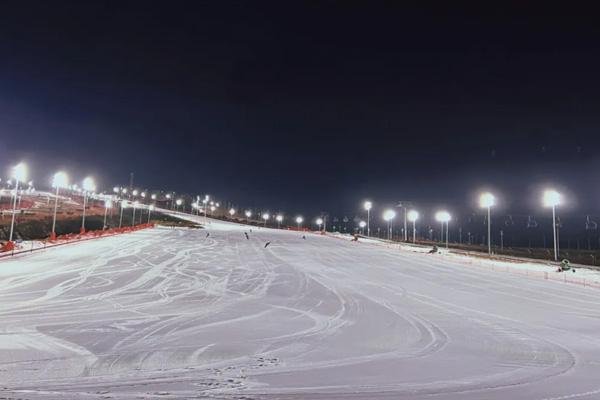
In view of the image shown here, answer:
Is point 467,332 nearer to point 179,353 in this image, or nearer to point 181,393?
point 179,353

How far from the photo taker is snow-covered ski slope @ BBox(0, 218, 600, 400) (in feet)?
21.7

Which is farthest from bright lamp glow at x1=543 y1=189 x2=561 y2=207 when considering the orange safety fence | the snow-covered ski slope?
the orange safety fence

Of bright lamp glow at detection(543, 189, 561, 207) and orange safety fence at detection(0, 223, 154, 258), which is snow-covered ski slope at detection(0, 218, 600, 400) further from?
bright lamp glow at detection(543, 189, 561, 207)

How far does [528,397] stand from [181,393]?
4866mm

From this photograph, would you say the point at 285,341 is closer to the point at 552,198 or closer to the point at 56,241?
the point at 56,241

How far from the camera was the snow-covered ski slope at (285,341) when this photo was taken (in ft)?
21.7

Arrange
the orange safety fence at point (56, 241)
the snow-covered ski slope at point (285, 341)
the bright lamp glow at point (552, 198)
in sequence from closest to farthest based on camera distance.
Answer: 1. the snow-covered ski slope at point (285, 341)
2. the orange safety fence at point (56, 241)
3. the bright lamp glow at point (552, 198)

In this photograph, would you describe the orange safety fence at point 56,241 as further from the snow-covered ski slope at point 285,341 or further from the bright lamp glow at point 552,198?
the bright lamp glow at point 552,198

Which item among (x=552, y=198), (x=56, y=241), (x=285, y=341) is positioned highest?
(x=552, y=198)

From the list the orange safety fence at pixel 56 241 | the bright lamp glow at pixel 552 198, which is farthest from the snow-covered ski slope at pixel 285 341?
the bright lamp glow at pixel 552 198

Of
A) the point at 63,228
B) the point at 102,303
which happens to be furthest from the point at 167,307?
the point at 63,228

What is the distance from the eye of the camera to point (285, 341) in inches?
378

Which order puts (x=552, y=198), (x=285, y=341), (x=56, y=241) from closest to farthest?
1. (x=285, y=341)
2. (x=56, y=241)
3. (x=552, y=198)

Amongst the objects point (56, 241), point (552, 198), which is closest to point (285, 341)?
point (56, 241)
